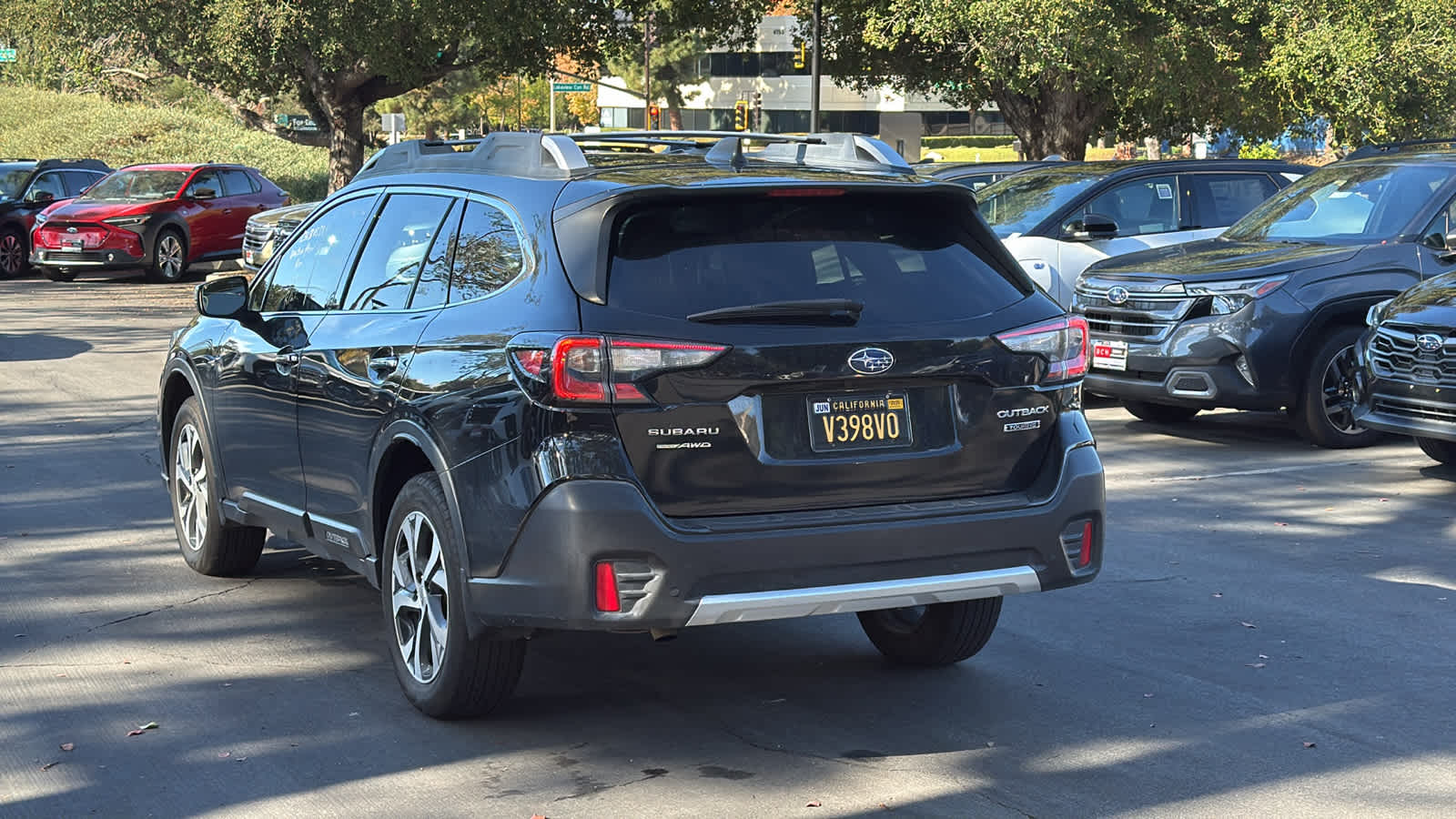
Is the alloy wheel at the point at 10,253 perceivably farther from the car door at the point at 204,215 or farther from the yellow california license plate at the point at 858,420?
the yellow california license plate at the point at 858,420

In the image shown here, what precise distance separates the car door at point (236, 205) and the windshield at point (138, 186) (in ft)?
2.59

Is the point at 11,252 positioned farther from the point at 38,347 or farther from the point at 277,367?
the point at 277,367

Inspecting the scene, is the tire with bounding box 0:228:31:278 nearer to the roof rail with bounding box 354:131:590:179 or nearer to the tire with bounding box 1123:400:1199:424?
the tire with bounding box 1123:400:1199:424

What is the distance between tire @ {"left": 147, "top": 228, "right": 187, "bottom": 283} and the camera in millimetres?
26328

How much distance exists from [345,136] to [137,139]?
23.7 m

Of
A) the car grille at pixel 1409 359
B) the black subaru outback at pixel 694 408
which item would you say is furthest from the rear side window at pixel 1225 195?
the black subaru outback at pixel 694 408

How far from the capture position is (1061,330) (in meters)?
5.38

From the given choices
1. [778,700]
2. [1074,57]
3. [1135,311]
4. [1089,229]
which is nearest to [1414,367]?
[1135,311]

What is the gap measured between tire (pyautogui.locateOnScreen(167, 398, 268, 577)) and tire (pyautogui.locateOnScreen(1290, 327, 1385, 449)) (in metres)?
6.78

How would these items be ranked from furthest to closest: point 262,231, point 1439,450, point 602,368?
point 262,231 < point 1439,450 < point 602,368

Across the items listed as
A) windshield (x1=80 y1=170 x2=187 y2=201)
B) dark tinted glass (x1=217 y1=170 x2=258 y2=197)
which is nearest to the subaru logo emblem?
windshield (x1=80 y1=170 x2=187 y2=201)

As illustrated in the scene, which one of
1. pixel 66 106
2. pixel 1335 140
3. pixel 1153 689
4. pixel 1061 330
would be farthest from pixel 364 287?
pixel 66 106

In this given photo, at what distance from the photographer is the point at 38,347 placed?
16.9 metres

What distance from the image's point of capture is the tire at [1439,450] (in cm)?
1052
